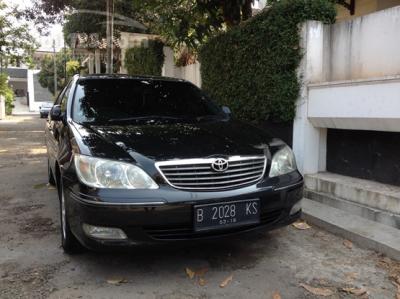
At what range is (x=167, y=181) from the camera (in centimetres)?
309

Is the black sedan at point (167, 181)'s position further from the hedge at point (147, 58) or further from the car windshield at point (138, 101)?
the hedge at point (147, 58)

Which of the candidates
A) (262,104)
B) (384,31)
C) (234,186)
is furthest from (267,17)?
(234,186)

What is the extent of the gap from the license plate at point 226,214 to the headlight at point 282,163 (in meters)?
0.36

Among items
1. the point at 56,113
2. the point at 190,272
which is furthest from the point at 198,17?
the point at 190,272

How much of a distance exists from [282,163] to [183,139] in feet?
2.78

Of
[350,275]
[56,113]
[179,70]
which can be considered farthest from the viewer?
[179,70]

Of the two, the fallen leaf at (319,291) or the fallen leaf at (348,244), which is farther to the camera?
the fallen leaf at (348,244)

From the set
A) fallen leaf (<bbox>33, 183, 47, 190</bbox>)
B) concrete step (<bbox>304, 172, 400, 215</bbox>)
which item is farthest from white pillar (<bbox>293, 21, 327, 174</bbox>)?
fallen leaf (<bbox>33, 183, 47, 190</bbox>)

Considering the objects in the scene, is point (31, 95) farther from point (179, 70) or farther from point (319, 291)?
point (319, 291)

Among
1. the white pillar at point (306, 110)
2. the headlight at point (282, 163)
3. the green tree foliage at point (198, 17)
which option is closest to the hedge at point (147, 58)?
the green tree foliage at point (198, 17)

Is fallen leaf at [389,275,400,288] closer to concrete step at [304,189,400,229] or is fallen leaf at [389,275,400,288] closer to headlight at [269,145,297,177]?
concrete step at [304,189,400,229]

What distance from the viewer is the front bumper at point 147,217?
9.78ft

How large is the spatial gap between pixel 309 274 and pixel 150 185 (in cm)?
142

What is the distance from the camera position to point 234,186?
10.7 ft
